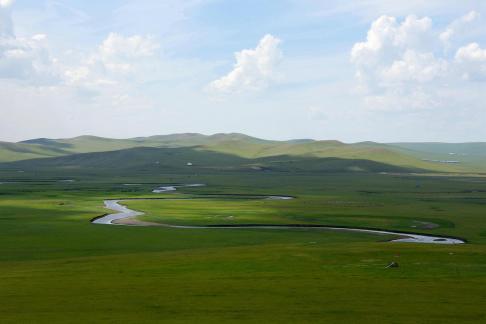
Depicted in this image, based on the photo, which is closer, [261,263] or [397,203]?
[261,263]

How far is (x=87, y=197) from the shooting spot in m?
158

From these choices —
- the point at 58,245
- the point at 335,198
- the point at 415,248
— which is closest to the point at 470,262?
the point at 415,248

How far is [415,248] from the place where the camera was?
63469 mm

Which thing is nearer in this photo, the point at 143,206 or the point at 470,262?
the point at 470,262

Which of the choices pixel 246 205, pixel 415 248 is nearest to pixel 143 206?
pixel 246 205

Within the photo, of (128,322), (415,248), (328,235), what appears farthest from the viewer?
(328,235)

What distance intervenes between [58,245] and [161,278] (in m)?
31.3

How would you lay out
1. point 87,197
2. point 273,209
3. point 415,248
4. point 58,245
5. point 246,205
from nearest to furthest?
point 415,248 → point 58,245 → point 273,209 → point 246,205 → point 87,197

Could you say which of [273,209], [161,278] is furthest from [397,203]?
[161,278]

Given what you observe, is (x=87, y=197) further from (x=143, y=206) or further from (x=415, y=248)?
(x=415, y=248)

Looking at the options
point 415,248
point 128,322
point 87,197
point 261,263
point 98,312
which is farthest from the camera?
point 87,197

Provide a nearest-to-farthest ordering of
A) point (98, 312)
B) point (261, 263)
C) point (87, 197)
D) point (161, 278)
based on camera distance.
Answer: point (98, 312), point (161, 278), point (261, 263), point (87, 197)

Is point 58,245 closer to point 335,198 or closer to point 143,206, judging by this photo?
point 143,206

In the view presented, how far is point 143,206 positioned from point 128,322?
340ft
